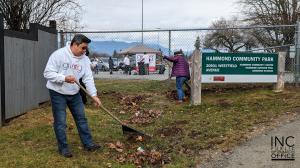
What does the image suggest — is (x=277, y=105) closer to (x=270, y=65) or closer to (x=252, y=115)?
(x=252, y=115)

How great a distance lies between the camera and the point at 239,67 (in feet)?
43.7

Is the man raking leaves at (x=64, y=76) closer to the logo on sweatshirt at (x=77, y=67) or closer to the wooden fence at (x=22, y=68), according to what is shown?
the logo on sweatshirt at (x=77, y=67)

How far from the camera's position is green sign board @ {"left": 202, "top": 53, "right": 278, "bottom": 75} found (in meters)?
13.1

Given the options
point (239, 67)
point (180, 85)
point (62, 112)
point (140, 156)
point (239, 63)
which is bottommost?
point (140, 156)

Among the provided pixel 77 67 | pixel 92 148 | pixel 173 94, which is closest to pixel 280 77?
pixel 173 94

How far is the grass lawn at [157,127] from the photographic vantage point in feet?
23.5

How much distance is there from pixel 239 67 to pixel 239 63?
10cm

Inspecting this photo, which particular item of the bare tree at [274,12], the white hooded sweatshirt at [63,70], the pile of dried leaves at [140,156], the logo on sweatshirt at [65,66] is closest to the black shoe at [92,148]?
the pile of dried leaves at [140,156]

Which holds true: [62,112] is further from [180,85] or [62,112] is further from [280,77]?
[280,77]

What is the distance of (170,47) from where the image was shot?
622 inches

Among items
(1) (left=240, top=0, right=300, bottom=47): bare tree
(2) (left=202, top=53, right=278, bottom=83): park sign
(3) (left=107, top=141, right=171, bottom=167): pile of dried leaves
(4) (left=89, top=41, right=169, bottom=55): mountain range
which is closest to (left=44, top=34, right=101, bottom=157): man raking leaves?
(3) (left=107, top=141, right=171, bottom=167): pile of dried leaves

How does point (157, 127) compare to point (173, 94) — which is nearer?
point (157, 127)

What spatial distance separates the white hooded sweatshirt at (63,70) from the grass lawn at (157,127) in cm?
96

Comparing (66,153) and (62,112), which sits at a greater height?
(62,112)
